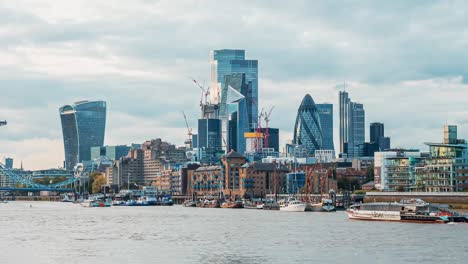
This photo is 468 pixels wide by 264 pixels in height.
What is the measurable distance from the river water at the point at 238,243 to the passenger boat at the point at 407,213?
4711mm

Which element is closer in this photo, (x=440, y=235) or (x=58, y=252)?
(x=58, y=252)

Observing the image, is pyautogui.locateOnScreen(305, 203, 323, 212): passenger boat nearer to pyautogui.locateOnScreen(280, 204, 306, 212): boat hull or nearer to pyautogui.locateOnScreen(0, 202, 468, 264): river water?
pyautogui.locateOnScreen(280, 204, 306, 212): boat hull

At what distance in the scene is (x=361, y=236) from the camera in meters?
99.5

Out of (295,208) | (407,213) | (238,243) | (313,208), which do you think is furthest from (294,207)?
(238,243)

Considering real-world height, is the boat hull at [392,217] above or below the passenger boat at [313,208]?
below

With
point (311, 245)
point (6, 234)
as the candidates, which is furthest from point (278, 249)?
point (6, 234)

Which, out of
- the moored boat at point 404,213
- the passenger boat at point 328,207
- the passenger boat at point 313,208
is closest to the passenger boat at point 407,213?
the moored boat at point 404,213

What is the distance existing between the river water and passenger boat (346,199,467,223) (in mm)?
4711

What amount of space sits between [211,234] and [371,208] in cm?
3757

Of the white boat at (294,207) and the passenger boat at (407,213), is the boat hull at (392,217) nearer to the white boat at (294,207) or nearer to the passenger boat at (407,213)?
the passenger boat at (407,213)

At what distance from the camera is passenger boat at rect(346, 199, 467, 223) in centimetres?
12525

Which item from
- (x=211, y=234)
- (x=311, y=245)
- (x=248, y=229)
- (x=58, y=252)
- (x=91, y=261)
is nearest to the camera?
(x=91, y=261)

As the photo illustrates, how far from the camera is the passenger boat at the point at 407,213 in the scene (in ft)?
411

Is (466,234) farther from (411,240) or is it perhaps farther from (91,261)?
(91,261)
